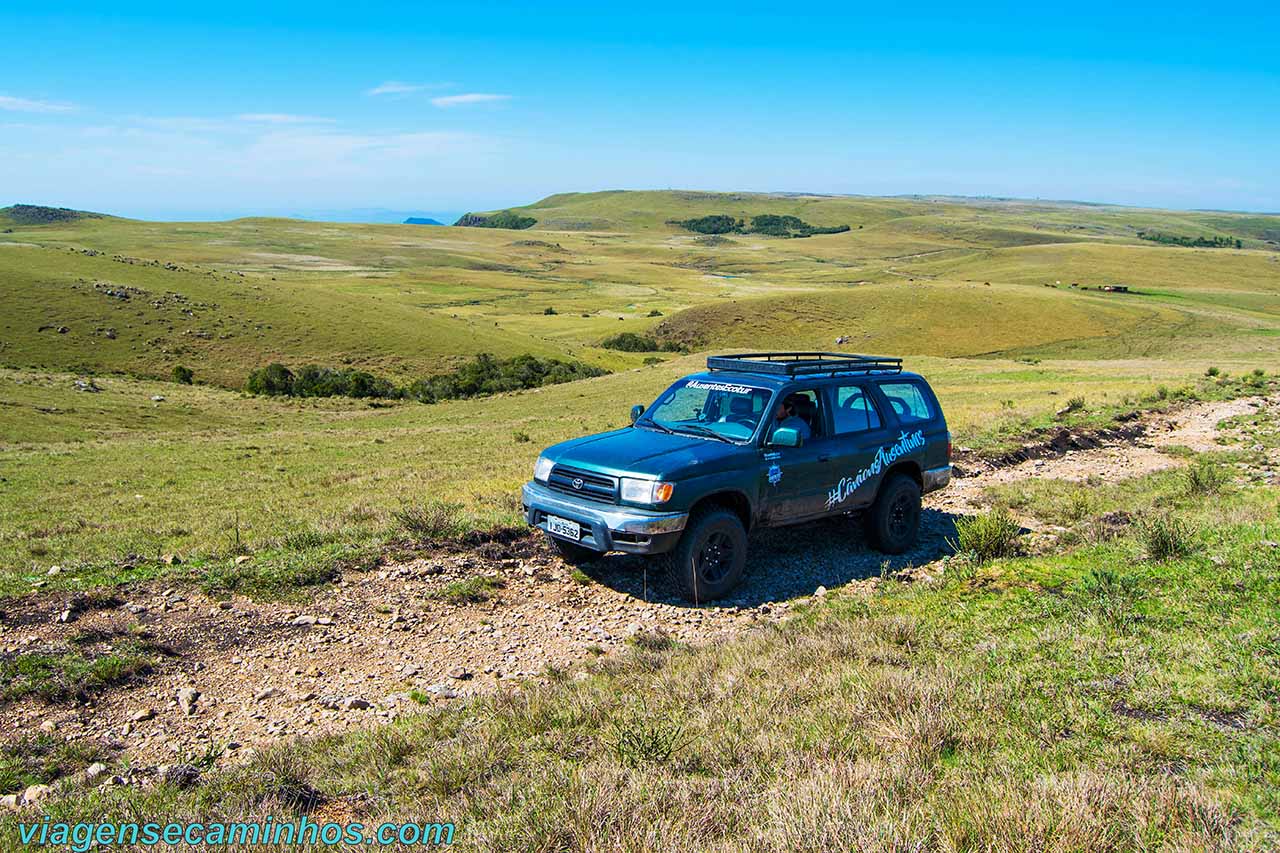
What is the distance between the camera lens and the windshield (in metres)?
8.62

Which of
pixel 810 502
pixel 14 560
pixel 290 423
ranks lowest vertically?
pixel 290 423

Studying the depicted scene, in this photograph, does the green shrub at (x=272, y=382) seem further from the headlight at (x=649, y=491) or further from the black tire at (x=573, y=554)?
the headlight at (x=649, y=491)

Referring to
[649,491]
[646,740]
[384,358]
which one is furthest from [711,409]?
[384,358]

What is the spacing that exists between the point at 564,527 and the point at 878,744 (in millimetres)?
4333

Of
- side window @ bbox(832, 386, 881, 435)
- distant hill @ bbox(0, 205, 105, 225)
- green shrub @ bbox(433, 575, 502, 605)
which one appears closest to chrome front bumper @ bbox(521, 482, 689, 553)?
green shrub @ bbox(433, 575, 502, 605)

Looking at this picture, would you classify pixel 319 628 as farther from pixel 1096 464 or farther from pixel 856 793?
pixel 1096 464


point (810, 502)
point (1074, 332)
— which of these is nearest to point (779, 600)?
point (810, 502)

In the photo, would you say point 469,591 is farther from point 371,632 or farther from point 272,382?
point 272,382

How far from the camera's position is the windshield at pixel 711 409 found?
28.3ft

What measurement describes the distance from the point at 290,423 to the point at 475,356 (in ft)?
84.5

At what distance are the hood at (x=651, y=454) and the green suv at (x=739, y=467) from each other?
0.02 meters

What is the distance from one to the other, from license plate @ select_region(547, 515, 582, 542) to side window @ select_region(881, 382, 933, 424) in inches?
179

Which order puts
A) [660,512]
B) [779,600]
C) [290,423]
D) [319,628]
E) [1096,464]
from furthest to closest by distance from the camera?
[290,423] → [1096,464] → [779,600] → [660,512] → [319,628]

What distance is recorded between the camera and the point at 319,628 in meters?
7.02
